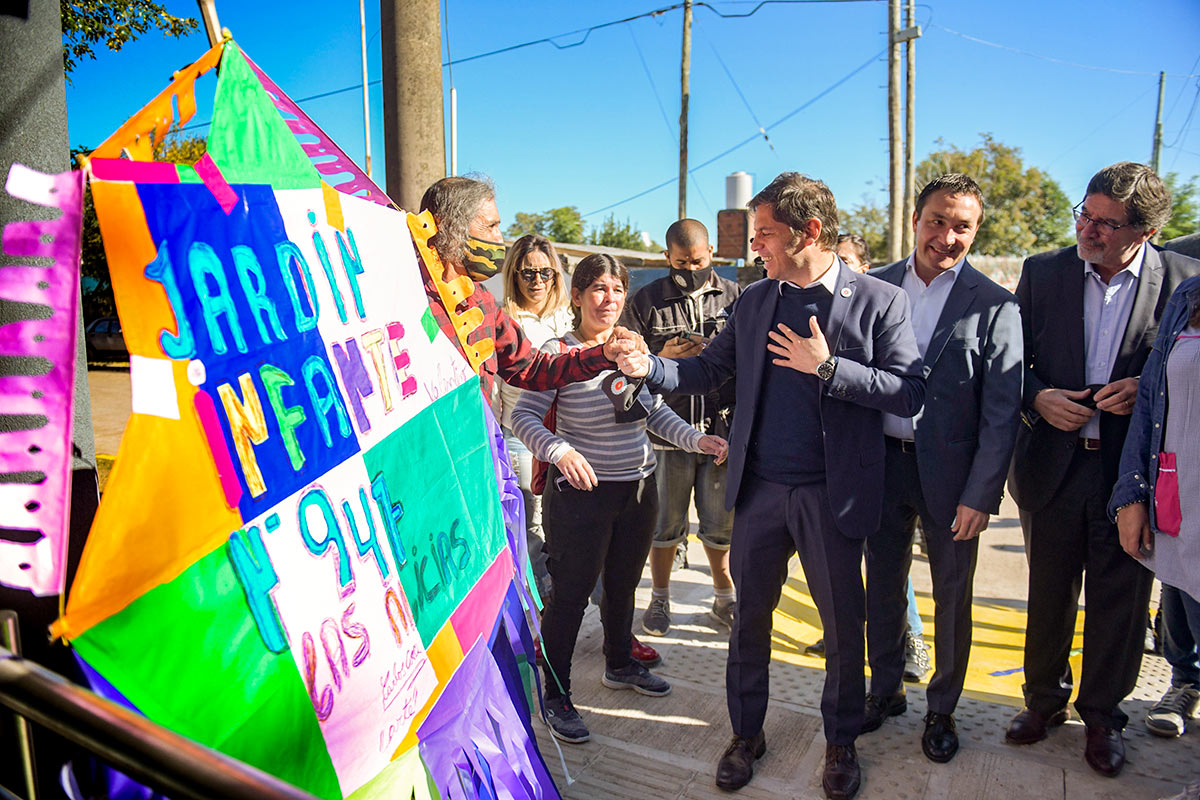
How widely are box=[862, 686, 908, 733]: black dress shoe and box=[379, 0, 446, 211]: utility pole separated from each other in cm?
271

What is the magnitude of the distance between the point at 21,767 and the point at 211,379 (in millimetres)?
569

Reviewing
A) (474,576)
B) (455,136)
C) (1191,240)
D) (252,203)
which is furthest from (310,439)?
(455,136)

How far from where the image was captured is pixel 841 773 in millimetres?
2551

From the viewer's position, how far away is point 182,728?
0.95 meters

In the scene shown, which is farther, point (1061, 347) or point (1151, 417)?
point (1061, 347)

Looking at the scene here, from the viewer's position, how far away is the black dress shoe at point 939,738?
8.98ft

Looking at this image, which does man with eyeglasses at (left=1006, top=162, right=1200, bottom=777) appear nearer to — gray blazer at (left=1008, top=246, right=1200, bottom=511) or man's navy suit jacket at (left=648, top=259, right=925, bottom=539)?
gray blazer at (left=1008, top=246, right=1200, bottom=511)

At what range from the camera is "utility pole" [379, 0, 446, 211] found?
3422 mm

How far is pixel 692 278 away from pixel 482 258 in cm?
183

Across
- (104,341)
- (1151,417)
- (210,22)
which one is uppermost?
(210,22)

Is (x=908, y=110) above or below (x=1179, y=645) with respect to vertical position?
above

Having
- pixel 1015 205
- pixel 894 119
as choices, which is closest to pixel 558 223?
pixel 1015 205

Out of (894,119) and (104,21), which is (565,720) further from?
(894,119)

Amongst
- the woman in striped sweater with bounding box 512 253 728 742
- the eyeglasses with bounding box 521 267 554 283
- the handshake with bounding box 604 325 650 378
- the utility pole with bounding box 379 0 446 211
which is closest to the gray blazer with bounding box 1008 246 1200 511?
the woman in striped sweater with bounding box 512 253 728 742
